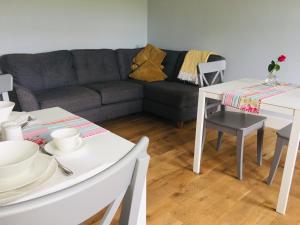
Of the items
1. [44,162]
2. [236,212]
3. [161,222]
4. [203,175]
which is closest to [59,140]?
[44,162]

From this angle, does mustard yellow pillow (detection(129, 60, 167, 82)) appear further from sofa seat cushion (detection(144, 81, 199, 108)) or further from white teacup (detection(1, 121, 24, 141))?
white teacup (detection(1, 121, 24, 141))

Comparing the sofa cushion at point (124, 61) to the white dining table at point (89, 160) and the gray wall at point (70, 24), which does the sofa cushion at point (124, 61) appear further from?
the white dining table at point (89, 160)

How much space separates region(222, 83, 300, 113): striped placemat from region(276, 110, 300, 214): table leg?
240 mm

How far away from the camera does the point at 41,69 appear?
3090 millimetres

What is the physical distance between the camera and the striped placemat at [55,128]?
3.61 ft

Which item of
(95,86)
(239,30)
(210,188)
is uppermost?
(239,30)

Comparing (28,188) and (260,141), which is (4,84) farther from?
(260,141)

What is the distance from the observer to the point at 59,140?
947mm

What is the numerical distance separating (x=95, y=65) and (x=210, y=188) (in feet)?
7.39

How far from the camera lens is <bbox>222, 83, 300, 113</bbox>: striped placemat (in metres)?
Answer: 1.78

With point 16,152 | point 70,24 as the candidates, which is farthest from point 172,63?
point 16,152

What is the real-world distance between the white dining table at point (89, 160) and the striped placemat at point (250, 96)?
41.8 inches

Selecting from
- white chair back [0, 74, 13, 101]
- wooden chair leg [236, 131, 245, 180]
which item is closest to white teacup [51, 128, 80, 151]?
white chair back [0, 74, 13, 101]

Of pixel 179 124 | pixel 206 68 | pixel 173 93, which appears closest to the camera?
pixel 206 68
